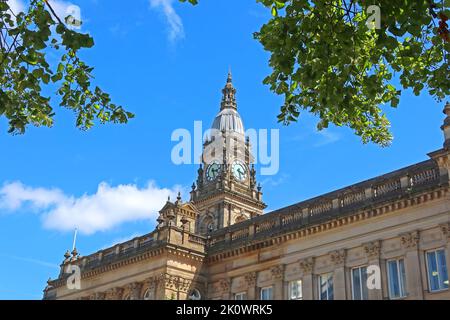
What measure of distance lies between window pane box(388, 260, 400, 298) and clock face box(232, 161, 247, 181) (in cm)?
4036

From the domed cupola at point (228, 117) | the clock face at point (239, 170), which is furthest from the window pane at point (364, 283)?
the domed cupola at point (228, 117)

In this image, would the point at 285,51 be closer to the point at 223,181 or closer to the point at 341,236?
the point at 341,236

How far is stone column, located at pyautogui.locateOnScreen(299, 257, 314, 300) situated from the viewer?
33.6 m

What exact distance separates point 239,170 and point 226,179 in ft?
12.2

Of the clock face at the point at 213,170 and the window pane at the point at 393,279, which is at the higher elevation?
the clock face at the point at 213,170

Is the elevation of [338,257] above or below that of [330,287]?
above

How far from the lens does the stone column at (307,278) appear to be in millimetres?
33625

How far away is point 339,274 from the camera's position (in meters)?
32.4

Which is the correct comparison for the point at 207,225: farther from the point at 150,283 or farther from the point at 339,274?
the point at 339,274

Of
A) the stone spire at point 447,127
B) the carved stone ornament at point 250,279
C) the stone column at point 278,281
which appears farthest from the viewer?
the carved stone ornament at point 250,279

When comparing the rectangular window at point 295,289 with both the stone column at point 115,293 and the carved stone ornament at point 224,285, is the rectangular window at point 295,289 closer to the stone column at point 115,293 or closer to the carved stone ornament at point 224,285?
the carved stone ornament at point 224,285

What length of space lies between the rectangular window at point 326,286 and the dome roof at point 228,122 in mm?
42215

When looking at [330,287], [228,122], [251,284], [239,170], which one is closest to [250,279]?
[251,284]
